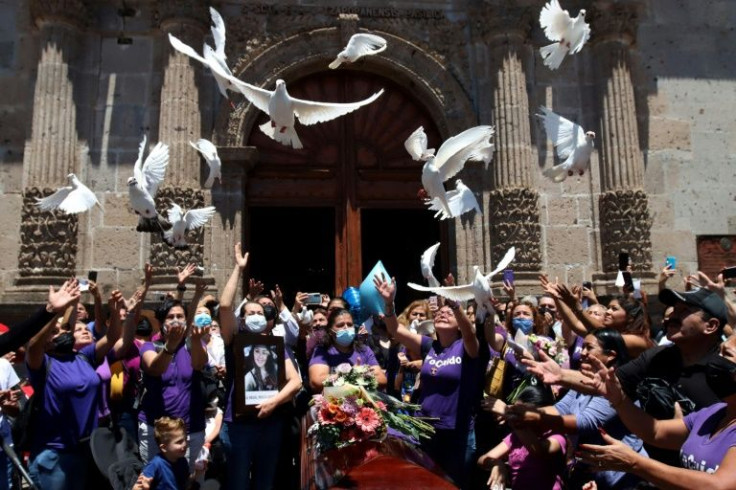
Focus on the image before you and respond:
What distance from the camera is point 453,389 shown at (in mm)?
4871

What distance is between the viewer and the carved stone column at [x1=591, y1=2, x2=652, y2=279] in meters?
9.91

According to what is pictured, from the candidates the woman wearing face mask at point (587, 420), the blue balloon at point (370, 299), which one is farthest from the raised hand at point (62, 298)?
the blue balloon at point (370, 299)

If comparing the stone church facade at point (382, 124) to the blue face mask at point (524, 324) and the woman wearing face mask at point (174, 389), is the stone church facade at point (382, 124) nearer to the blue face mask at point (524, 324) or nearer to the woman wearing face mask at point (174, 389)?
the blue face mask at point (524, 324)

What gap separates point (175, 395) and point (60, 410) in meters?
0.79

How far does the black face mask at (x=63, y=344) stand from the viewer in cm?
510

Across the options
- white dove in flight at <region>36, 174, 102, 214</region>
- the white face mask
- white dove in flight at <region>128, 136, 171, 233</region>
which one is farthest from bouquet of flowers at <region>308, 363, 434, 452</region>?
white dove in flight at <region>36, 174, 102, 214</region>

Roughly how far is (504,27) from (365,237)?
5.63 m

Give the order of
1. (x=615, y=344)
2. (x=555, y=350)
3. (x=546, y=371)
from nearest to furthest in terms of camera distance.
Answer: (x=546, y=371), (x=615, y=344), (x=555, y=350)

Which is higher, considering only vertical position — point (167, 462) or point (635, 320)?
point (635, 320)

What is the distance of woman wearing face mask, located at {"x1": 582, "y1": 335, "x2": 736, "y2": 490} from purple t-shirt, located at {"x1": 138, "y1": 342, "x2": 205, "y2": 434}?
3.07 metres

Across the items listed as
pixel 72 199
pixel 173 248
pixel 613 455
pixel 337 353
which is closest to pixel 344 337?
pixel 337 353

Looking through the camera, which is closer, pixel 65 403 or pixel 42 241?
pixel 65 403

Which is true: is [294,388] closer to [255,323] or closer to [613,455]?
[255,323]

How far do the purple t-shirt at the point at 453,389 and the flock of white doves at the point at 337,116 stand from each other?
1454 millimetres
